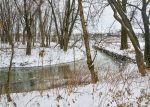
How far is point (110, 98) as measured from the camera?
25.5 ft

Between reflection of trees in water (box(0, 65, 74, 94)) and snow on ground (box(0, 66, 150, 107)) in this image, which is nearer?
snow on ground (box(0, 66, 150, 107))

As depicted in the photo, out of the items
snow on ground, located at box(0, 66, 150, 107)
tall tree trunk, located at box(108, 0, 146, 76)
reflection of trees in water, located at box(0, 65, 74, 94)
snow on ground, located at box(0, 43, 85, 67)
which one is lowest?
snow on ground, located at box(0, 43, 85, 67)

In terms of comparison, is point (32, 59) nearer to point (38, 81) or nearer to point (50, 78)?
point (38, 81)

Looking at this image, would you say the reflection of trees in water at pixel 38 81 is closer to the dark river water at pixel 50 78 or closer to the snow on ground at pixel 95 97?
the dark river water at pixel 50 78

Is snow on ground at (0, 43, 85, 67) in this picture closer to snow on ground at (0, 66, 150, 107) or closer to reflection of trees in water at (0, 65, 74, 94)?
reflection of trees in water at (0, 65, 74, 94)

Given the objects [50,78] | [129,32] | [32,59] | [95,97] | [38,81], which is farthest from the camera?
[32,59]

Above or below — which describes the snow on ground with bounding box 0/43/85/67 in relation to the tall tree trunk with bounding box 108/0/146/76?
below

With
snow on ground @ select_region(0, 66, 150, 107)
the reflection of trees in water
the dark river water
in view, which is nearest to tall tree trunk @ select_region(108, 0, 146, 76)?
the dark river water

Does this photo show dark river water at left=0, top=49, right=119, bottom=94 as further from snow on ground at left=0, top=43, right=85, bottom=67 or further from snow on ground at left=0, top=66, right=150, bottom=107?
snow on ground at left=0, top=43, right=85, bottom=67

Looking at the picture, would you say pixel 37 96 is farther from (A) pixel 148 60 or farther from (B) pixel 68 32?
(B) pixel 68 32

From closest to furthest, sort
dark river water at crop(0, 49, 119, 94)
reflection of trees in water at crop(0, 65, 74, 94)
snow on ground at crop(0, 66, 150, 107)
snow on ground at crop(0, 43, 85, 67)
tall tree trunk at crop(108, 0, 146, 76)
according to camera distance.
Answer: snow on ground at crop(0, 66, 150, 107) → dark river water at crop(0, 49, 119, 94) → reflection of trees in water at crop(0, 65, 74, 94) → tall tree trunk at crop(108, 0, 146, 76) → snow on ground at crop(0, 43, 85, 67)

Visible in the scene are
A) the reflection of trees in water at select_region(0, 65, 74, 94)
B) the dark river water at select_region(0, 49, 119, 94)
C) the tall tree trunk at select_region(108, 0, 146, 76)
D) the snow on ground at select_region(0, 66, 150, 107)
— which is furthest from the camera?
the tall tree trunk at select_region(108, 0, 146, 76)

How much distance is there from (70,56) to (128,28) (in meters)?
24.2

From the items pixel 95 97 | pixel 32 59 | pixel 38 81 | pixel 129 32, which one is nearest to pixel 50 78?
pixel 38 81
